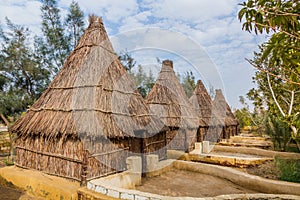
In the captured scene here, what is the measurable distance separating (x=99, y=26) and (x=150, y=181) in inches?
220

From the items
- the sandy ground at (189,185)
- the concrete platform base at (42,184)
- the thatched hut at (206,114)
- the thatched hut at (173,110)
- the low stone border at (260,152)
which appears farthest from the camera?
the thatched hut at (206,114)

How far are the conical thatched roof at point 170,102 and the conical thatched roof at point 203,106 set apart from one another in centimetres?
203

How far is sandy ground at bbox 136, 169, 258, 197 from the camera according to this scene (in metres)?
6.55

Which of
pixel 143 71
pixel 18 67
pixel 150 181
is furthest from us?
pixel 143 71

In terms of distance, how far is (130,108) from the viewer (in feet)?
25.1

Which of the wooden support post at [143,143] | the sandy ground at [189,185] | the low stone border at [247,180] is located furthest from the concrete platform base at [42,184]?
the low stone border at [247,180]

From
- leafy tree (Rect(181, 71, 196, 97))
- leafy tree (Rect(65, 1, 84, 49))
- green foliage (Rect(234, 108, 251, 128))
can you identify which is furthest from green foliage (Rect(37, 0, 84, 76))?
green foliage (Rect(234, 108, 251, 128))

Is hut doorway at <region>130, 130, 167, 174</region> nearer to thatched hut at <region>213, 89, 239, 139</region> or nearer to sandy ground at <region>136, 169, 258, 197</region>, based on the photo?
sandy ground at <region>136, 169, 258, 197</region>

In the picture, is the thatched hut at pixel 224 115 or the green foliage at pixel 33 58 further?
the thatched hut at pixel 224 115

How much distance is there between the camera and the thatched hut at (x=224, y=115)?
1841cm

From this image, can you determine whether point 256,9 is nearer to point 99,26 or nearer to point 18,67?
point 99,26

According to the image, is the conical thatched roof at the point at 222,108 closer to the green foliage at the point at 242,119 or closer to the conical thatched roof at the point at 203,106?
the conical thatched roof at the point at 203,106

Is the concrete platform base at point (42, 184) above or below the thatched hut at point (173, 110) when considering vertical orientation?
Result: below

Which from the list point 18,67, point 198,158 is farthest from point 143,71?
point 198,158
